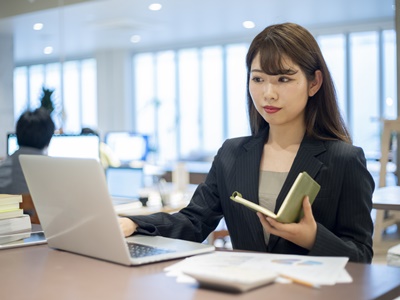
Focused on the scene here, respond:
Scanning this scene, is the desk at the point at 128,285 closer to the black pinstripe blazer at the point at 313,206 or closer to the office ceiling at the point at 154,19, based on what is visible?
the black pinstripe blazer at the point at 313,206

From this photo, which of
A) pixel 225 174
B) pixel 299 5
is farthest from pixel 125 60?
pixel 225 174

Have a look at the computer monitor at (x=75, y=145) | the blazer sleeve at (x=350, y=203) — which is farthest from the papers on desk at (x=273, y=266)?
the computer monitor at (x=75, y=145)

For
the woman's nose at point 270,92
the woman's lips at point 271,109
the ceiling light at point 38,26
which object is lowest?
the woman's lips at point 271,109

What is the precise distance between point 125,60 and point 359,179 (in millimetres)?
11925

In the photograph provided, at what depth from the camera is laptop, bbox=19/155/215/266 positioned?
135 cm

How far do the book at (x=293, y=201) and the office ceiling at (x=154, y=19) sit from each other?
15.8 ft

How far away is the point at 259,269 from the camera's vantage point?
1206 millimetres

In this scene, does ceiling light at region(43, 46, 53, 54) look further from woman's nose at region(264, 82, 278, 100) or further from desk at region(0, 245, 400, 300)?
desk at region(0, 245, 400, 300)

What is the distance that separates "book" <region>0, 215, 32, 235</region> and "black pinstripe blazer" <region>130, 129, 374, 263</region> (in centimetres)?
35

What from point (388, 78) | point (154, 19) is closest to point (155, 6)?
point (154, 19)

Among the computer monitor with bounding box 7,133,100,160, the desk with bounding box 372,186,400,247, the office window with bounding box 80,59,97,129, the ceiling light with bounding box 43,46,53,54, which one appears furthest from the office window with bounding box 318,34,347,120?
the computer monitor with bounding box 7,133,100,160

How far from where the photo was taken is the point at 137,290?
1.16 meters

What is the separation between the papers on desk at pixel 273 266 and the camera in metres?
1.16

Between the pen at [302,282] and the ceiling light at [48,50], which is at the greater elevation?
the ceiling light at [48,50]
